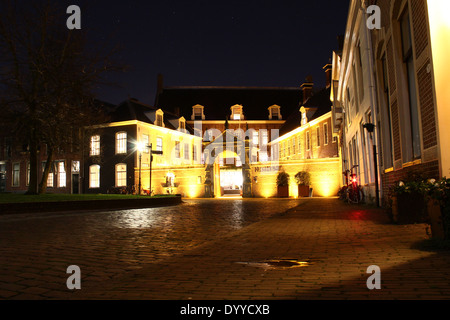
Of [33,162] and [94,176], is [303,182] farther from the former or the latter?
[94,176]

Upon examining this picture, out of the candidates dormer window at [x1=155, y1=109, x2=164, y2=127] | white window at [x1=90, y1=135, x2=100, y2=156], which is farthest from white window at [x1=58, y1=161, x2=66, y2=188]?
dormer window at [x1=155, y1=109, x2=164, y2=127]

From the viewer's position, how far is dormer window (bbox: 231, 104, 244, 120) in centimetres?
5225

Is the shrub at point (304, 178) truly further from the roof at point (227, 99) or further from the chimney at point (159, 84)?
the chimney at point (159, 84)

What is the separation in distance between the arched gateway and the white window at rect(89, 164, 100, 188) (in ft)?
36.9

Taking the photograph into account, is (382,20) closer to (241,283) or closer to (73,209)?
(241,283)

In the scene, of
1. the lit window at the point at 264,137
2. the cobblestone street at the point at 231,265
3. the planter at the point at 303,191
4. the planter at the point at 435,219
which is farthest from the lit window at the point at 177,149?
the planter at the point at 435,219

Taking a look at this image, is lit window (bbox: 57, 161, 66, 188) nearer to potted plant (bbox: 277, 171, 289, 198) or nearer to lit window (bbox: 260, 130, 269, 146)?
potted plant (bbox: 277, 171, 289, 198)

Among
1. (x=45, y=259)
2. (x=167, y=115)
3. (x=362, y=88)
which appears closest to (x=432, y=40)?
(x=45, y=259)

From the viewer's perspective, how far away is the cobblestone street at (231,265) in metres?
3.65

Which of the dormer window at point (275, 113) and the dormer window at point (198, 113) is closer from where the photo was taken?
the dormer window at point (198, 113)

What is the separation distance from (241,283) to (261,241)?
3.20m

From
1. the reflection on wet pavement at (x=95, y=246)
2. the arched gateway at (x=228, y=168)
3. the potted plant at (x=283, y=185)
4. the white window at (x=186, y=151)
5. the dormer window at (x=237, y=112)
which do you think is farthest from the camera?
the dormer window at (x=237, y=112)

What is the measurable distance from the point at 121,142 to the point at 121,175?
10.9 ft

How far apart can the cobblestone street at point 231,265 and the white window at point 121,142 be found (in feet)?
98.9
